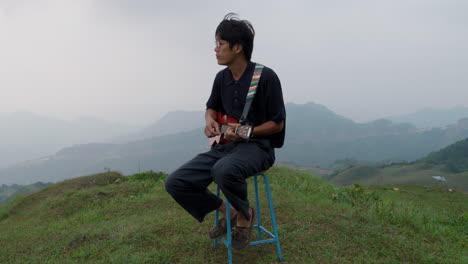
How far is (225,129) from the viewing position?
323cm

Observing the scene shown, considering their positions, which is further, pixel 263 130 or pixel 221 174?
pixel 263 130

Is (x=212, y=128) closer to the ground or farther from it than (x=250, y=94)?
closer to the ground

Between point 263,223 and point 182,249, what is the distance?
126cm

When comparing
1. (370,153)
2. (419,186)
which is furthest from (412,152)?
(419,186)

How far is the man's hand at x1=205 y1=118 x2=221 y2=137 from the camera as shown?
3.33 m

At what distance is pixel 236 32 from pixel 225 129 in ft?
2.98

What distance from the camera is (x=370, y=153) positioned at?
195 m

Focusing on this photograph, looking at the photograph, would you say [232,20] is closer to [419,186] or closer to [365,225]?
[365,225]

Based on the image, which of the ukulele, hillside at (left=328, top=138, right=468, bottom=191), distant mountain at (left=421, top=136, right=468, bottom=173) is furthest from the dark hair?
distant mountain at (left=421, top=136, right=468, bottom=173)

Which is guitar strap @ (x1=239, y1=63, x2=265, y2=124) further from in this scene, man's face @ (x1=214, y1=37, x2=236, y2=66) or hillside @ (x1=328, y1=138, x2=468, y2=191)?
hillside @ (x1=328, y1=138, x2=468, y2=191)

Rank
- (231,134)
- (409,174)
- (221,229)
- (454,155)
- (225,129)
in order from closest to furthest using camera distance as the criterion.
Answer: (231,134) → (225,129) → (221,229) → (409,174) → (454,155)

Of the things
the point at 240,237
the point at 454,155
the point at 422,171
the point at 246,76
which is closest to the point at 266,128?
the point at 246,76

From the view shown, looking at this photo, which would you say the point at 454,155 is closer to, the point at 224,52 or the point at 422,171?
the point at 422,171

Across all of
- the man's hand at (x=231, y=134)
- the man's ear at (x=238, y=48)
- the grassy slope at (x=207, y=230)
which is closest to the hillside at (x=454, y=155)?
the grassy slope at (x=207, y=230)
